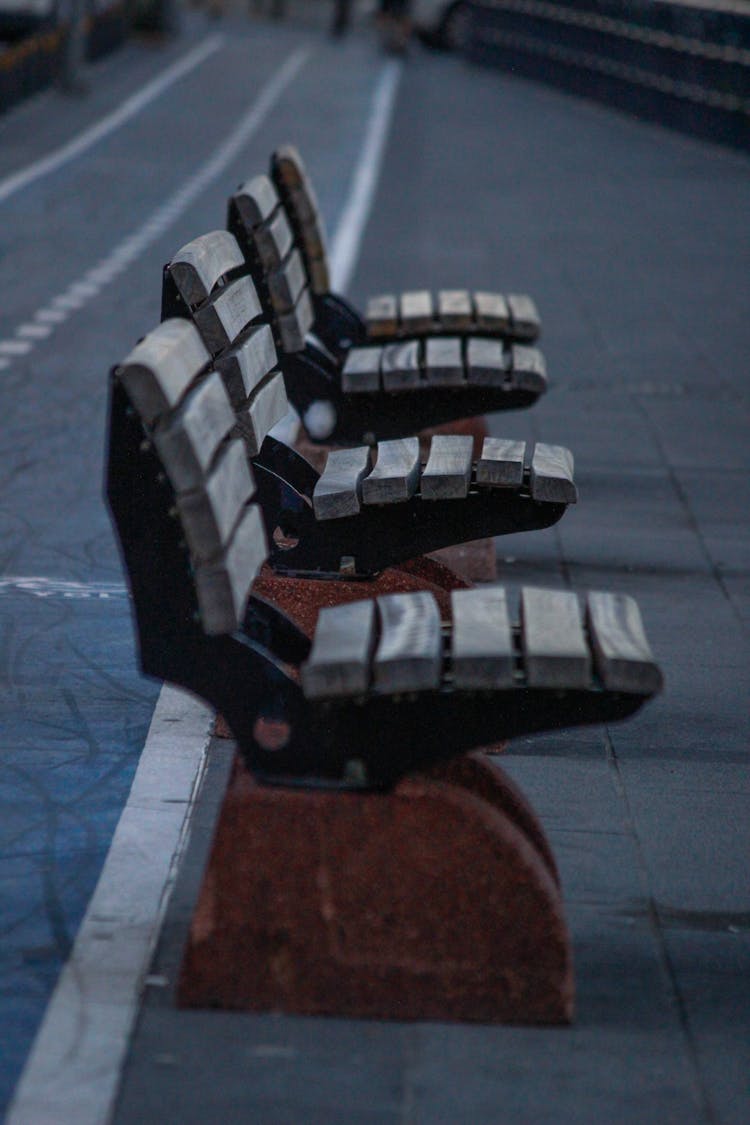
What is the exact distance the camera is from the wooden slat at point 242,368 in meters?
4.50

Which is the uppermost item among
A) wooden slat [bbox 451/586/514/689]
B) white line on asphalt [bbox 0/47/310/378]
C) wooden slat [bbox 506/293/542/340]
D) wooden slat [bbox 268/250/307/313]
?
wooden slat [bbox 451/586/514/689]

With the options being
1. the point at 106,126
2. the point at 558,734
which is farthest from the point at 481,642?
the point at 106,126

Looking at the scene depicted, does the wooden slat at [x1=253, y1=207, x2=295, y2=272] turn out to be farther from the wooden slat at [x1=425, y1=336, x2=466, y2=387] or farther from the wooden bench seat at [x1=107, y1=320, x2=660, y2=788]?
the wooden bench seat at [x1=107, y1=320, x2=660, y2=788]

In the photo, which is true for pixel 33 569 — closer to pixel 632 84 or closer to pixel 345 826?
pixel 345 826

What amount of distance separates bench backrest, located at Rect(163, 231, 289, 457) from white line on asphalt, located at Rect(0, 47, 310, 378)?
193 inches

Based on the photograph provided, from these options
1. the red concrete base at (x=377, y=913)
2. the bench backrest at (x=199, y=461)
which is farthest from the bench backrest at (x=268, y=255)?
the red concrete base at (x=377, y=913)

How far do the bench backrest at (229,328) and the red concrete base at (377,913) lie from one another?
1352mm

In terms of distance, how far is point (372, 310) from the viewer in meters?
7.43

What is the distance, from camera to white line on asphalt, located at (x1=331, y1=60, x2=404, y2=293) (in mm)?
12977

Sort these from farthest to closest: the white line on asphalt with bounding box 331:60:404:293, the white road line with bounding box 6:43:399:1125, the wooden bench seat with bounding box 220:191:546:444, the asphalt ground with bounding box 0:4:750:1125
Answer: the white line on asphalt with bounding box 331:60:404:293 → the wooden bench seat with bounding box 220:191:546:444 → the asphalt ground with bounding box 0:4:750:1125 → the white road line with bounding box 6:43:399:1125

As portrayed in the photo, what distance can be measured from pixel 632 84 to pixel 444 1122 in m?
25.5

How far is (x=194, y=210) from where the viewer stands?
1591cm

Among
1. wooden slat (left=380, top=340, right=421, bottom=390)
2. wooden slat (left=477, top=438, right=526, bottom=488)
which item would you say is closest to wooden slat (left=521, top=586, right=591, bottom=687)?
wooden slat (left=477, top=438, right=526, bottom=488)

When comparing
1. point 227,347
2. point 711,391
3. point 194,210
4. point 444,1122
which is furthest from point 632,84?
point 444,1122
